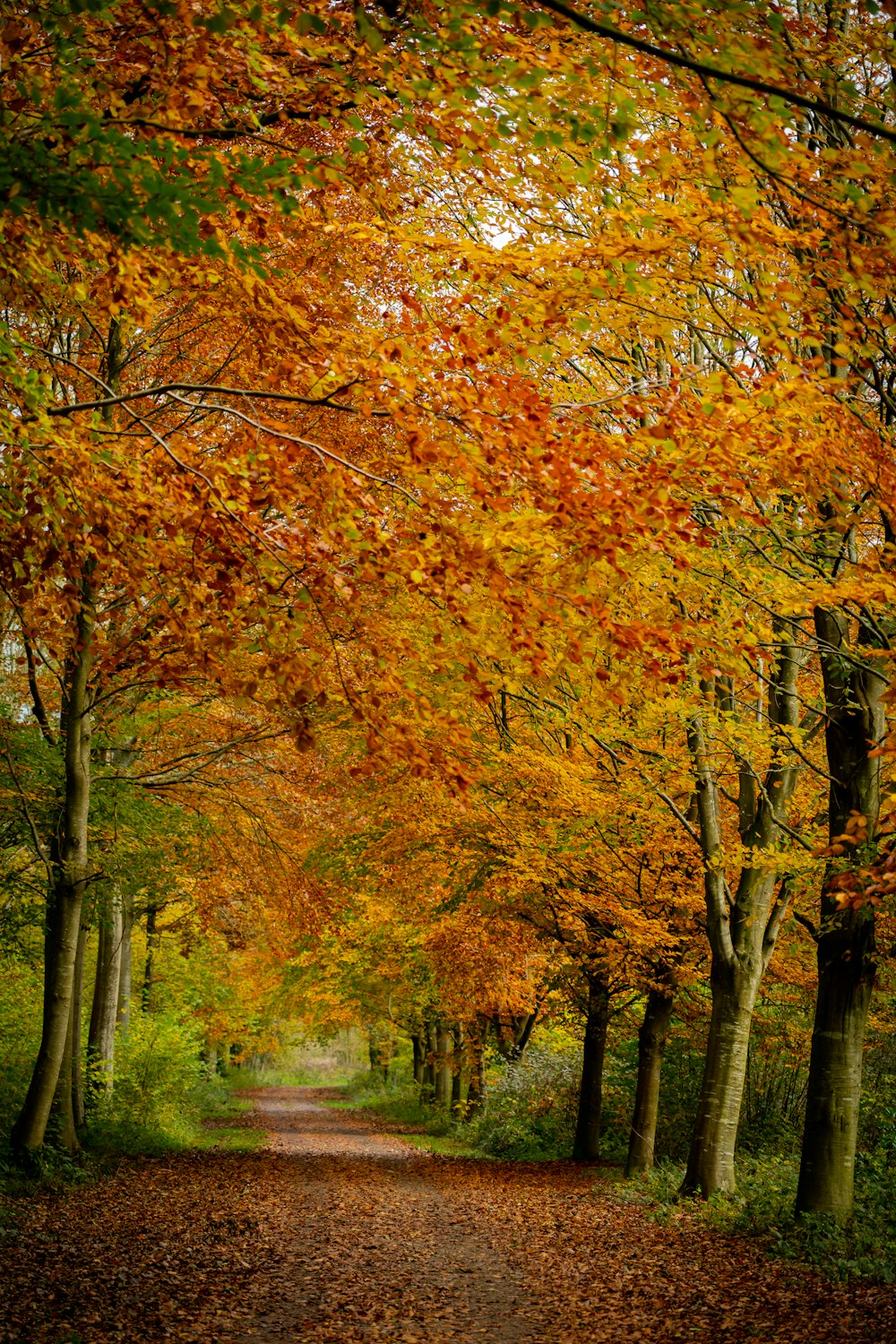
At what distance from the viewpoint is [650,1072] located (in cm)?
1617

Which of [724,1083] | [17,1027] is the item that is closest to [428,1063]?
[17,1027]

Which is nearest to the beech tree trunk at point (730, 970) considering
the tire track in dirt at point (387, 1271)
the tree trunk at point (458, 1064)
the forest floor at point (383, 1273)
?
the forest floor at point (383, 1273)

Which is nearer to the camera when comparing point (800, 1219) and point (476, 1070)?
point (800, 1219)

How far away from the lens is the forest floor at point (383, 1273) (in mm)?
6723

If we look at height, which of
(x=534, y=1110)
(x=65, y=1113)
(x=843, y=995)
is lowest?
(x=534, y=1110)

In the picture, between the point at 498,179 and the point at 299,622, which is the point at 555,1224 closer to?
the point at 299,622

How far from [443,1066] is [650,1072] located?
46.6 ft

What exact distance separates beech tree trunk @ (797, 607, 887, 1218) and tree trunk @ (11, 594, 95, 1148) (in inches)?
319

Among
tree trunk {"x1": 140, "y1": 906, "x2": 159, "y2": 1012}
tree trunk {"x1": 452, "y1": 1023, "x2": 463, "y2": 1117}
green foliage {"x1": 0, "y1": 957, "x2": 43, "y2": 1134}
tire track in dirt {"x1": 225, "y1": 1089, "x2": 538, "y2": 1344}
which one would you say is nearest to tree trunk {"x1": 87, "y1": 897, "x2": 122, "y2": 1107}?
green foliage {"x1": 0, "y1": 957, "x2": 43, "y2": 1134}

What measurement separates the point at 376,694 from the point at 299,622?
598mm

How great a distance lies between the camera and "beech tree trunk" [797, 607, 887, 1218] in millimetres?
9227

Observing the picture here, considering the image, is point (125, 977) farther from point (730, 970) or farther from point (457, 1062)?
point (730, 970)

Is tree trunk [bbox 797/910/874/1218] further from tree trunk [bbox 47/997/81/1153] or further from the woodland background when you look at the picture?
tree trunk [bbox 47/997/81/1153]

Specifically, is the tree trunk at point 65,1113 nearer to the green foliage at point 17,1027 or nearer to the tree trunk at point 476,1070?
the green foliage at point 17,1027
